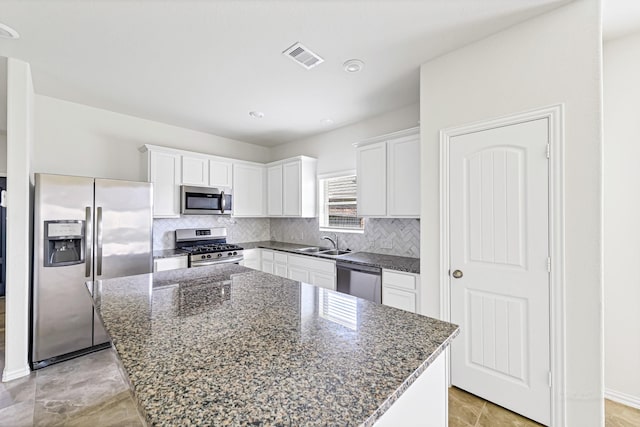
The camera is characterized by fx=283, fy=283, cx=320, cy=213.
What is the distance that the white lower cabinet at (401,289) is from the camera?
2662 mm

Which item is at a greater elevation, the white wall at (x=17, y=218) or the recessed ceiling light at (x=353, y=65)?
the recessed ceiling light at (x=353, y=65)

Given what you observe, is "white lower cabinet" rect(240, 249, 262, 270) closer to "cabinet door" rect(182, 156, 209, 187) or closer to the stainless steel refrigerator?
"cabinet door" rect(182, 156, 209, 187)

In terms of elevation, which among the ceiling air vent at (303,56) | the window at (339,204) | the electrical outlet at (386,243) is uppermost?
the ceiling air vent at (303,56)

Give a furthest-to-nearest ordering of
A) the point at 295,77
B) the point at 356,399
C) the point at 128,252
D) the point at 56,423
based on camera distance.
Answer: the point at 128,252 → the point at 295,77 → the point at 56,423 → the point at 356,399

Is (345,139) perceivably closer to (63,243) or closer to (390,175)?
(390,175)

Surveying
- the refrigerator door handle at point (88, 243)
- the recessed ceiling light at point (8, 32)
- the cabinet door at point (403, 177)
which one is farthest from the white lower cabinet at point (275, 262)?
the recessed ceiling light at point (8, 32)

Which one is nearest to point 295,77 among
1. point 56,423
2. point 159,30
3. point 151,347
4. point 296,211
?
point 159,30

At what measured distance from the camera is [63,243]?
2.76m

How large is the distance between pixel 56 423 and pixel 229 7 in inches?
120

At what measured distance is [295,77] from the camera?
8.89 ft

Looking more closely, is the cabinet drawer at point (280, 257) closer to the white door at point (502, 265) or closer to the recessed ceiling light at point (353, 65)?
the white door at point (502, 265)

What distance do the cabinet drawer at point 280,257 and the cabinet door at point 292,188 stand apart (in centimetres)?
67

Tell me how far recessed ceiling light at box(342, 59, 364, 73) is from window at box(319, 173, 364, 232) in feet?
5.62

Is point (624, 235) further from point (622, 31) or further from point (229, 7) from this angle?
point (229, 7)
